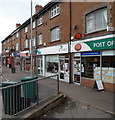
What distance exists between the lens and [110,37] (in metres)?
6.95

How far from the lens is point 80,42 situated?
887cm

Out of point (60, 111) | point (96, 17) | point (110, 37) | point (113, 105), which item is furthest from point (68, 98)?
point (96, 17)

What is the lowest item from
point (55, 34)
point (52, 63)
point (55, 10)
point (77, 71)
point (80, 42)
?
point (77, 71)

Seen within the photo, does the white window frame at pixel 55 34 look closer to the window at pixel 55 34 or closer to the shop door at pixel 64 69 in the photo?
the window at pixel 55 34

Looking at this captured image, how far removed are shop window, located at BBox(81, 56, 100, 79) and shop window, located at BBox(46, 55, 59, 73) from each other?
12.0 feet

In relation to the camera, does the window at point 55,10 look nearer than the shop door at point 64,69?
No

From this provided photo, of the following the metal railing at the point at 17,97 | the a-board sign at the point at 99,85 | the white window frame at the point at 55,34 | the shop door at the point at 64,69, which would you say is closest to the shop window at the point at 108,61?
the a-board sign at the point at 99,85

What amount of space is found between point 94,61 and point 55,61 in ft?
16.2

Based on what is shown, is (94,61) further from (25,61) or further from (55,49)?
(25,61)

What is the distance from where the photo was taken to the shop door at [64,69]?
33.9 ft

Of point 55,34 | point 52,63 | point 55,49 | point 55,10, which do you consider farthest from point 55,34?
point 52,63

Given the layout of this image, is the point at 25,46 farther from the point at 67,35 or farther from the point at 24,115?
the point at 24,115

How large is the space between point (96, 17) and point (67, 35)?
9.73 ft

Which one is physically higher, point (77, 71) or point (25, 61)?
point (25, 61)
